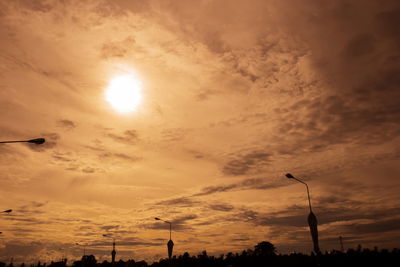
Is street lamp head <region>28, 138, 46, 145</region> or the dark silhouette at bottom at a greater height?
street lamp head <region>28, 138, 46, 145</region>

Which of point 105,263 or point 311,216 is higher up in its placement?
point 311,216

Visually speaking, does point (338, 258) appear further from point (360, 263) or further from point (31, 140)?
point (31, 140)

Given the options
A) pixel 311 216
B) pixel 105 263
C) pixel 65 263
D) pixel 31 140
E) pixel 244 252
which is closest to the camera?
pixel 31 140

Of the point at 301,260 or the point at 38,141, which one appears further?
the point at 301,260

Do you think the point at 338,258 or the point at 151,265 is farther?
the point at 151,265

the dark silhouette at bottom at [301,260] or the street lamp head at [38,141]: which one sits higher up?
the street lamp head at [38,141]

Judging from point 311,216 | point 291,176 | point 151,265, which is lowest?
point 151,265

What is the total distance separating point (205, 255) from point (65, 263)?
1655 inches

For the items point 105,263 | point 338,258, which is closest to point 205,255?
point 338,258

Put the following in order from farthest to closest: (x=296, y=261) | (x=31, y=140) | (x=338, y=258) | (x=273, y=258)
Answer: (x=273, y=258) < (x=296, y=261) < (x=338, y=258) < (x=31, y=140)

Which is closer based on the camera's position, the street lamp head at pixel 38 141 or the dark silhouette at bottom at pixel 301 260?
the street lamp head at pixel 38 141

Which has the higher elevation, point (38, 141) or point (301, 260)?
point (38, 141)

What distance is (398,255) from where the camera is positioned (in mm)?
33625

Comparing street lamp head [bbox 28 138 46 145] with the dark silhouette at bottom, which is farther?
the dark silhouette at bottom
